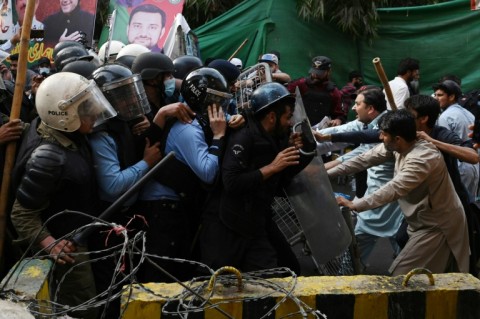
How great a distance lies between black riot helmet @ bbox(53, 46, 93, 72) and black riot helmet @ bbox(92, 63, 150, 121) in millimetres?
1409

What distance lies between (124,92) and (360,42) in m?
9.11

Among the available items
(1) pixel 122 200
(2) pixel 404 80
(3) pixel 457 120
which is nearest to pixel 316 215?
(1) pixel 122 200

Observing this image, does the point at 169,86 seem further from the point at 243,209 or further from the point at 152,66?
the point at 243,209

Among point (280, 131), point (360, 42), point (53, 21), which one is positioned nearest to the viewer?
point (280, 131)

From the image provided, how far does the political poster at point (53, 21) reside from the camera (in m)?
12.1

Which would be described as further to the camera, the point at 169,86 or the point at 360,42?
the point at 360,42

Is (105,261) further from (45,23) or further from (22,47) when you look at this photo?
(45,23)

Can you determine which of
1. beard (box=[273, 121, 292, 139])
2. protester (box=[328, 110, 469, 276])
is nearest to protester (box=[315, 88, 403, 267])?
protester (box=[328, 110, 469, 276])

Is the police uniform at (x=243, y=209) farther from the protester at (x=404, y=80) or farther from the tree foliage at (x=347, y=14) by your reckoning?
the tree foliage at (x=347, y=14)

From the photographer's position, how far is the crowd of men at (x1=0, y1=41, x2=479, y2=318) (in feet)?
15.0

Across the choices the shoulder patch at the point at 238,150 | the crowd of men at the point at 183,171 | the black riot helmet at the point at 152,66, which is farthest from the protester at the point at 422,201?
the black riot helmet at the point at 152,66

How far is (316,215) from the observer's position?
18.2ft

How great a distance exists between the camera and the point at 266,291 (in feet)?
13.4

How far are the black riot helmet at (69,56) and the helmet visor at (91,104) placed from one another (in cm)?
186
